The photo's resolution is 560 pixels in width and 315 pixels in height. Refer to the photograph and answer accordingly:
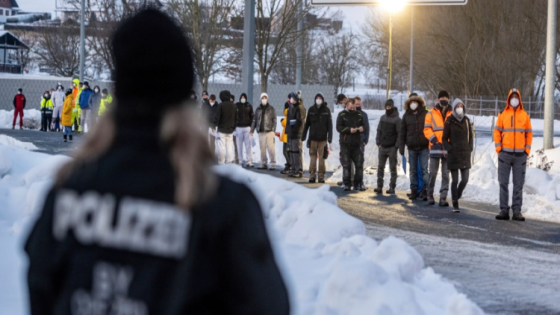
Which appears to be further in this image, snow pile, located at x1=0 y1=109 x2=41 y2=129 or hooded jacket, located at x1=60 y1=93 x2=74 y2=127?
snow pile, located at x1=0 y1=109 x2=41 y2=129

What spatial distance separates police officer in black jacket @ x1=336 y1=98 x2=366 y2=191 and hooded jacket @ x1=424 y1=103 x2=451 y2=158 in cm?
203

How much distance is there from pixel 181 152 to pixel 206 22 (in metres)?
32.3

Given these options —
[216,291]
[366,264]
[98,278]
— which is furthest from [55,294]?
[366,264]

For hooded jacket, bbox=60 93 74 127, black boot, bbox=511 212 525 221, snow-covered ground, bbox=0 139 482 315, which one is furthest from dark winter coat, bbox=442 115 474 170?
hooded jacket, bbox=60 93 74 127

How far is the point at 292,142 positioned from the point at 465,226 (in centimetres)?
690

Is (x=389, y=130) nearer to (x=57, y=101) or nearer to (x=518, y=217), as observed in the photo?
(x=518, y=217)

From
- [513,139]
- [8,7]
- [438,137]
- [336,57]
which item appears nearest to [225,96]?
[438,137]

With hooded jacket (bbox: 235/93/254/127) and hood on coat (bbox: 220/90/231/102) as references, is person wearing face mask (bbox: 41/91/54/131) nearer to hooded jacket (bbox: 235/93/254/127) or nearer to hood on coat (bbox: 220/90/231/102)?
hooded jacket (bbox: 235/93/254/127)

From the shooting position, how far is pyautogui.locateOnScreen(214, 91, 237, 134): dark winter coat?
18.6 meters

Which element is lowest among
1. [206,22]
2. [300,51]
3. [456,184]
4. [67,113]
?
[456,184]

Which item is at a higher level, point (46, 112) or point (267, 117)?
point (267, 117)

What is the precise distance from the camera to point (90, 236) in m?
1.72

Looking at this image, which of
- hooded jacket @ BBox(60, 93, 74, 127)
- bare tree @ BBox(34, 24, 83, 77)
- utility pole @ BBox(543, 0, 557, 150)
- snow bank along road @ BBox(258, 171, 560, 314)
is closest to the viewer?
snow bank along road @ BBox(258, 171, 560, 314)

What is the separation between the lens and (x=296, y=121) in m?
17.2
